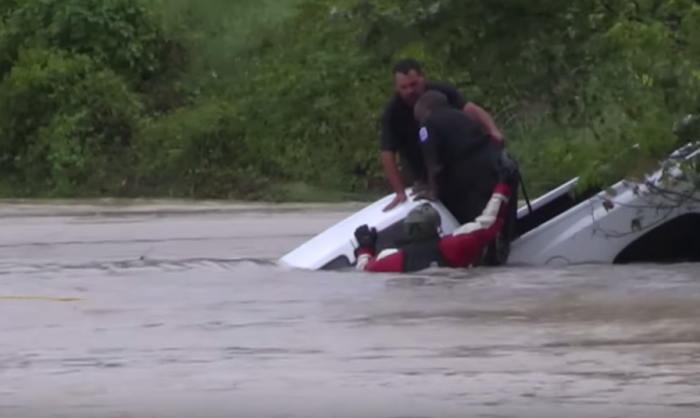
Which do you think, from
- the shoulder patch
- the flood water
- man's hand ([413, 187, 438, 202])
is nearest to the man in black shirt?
man's hand ([413, 187, 438, 202])

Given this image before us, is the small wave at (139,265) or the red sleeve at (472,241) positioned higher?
the red sleeve at (472,241)

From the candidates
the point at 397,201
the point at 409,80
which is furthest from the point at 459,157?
the point at 409,80

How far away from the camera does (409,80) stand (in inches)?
462

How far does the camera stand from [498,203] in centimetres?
1097

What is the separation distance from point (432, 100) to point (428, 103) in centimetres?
4

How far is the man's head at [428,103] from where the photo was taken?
11.4 metres

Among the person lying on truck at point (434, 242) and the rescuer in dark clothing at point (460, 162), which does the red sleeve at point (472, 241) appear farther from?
the rescuer in dark clothing at point (460, 162)

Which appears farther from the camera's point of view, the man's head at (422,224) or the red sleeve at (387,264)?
the red sleeve at (387,264)

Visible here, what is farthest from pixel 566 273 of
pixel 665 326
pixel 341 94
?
pixel 341 94

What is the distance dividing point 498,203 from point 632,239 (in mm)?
1100

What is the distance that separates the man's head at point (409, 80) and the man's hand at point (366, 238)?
119 cm

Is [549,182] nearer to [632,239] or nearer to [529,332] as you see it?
[632,239]

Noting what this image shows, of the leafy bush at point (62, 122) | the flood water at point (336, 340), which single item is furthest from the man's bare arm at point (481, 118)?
the leafy bush at point (62, 122)

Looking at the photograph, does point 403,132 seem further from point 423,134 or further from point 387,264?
point 387,264
